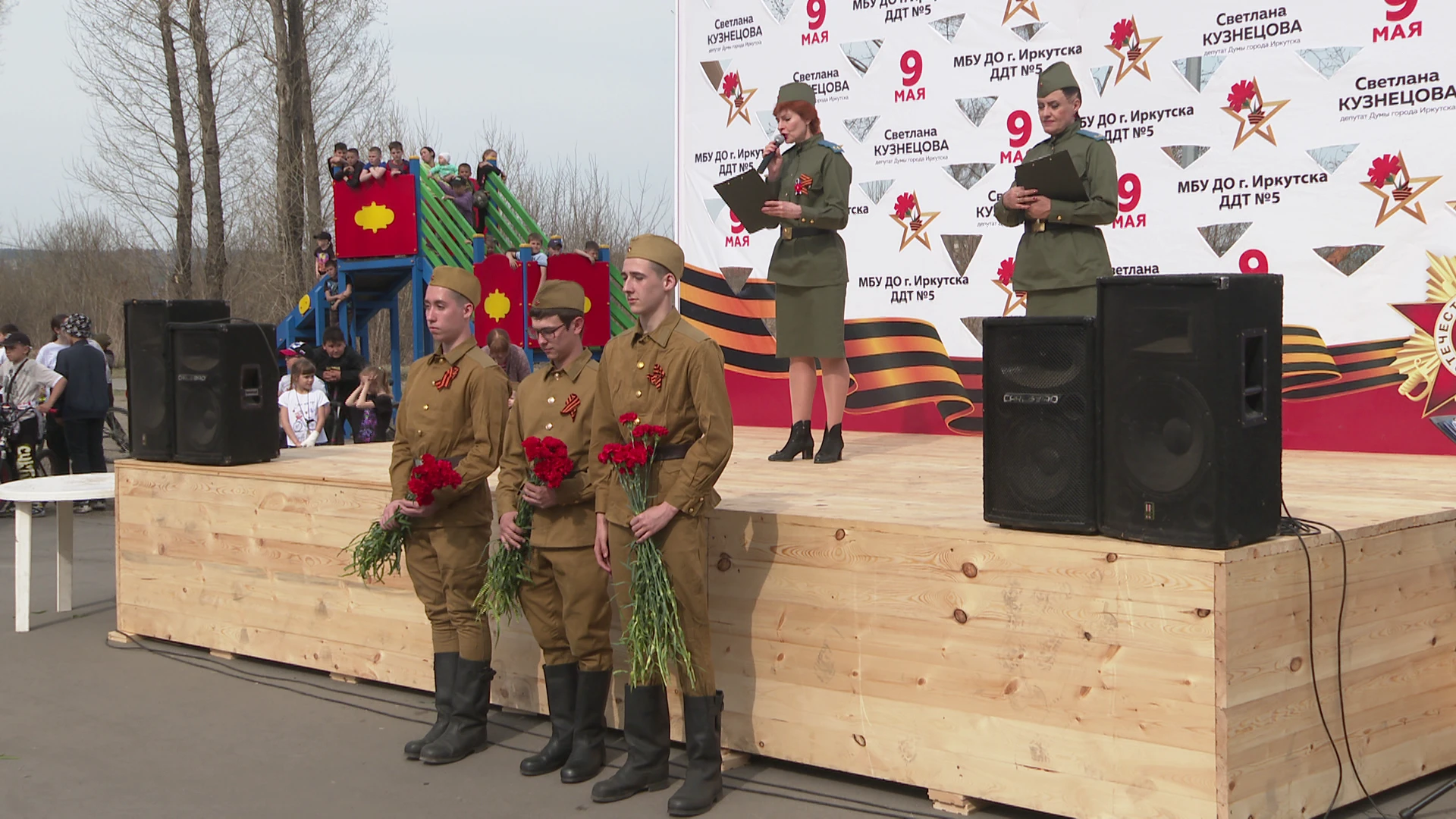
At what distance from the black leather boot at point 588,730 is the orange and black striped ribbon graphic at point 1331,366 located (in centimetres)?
421

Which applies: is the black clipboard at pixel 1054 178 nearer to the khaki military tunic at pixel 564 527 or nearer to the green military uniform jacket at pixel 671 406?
the green military uniform jacket at pixel 671 406

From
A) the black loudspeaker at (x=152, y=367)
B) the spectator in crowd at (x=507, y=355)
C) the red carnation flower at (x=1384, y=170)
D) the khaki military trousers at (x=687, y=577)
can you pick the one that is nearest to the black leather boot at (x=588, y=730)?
the khaki military trousers at (x=687, y=577)

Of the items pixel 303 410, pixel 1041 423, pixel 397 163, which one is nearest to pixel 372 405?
pixel 303 410

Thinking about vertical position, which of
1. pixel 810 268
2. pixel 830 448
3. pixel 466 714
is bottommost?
pixel 466 714

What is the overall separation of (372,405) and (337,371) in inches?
30.3

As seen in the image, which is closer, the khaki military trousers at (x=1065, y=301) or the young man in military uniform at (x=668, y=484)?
the young man in military uniform at (x=668, y=484)

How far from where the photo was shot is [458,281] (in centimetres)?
534

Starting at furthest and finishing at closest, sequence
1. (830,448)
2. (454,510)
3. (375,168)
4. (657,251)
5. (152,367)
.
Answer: (375,168)
(152,367)
(830,448)
(454,510)
(657,251)

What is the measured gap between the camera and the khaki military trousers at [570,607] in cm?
486

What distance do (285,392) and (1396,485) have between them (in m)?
8.18

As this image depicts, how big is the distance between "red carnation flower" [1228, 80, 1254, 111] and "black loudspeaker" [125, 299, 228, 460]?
532 cm

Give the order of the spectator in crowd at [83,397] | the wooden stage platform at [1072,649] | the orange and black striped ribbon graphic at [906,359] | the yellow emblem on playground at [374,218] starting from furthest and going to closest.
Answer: the yellow emblem on playground at [374,218]
the spectator in crowd at [83,397]
the orange and black striped ribbon graphic at [906,359]
the wooden stage platform at [1072,649]

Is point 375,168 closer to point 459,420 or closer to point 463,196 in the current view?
point 463,196

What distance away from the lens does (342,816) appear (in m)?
4.61
